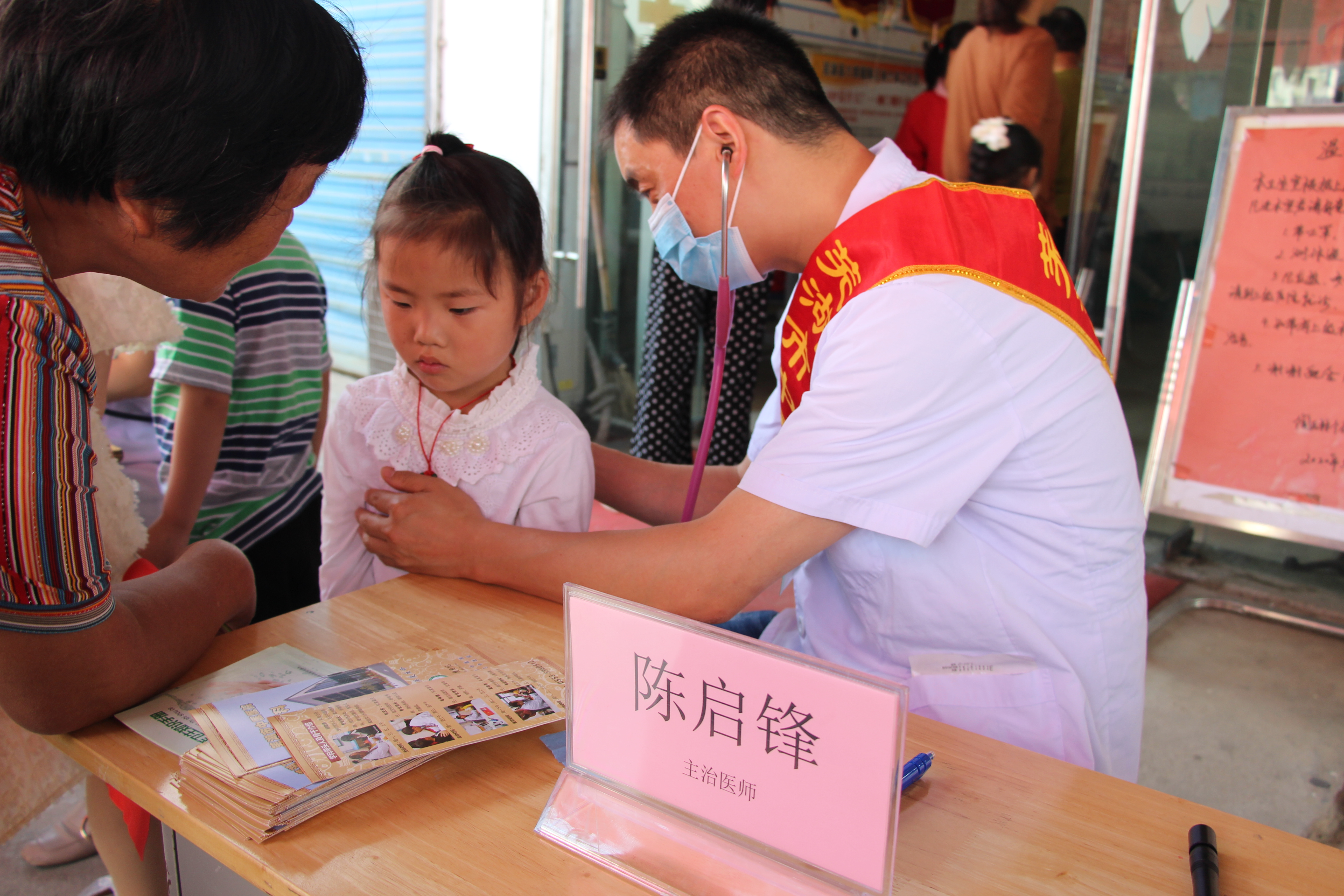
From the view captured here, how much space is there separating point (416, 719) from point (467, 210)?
804mm

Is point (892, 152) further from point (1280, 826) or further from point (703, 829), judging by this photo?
point (1280, 826)

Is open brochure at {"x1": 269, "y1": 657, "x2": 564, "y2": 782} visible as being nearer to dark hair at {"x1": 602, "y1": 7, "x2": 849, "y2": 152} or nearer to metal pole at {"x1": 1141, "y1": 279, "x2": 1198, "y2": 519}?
dark hair at {"x1": 602, "y1": 7, "x2": 849, "y2": 152}

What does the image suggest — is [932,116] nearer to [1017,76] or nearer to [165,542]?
[1017,76]

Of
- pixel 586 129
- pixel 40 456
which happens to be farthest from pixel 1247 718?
pixel 586 129

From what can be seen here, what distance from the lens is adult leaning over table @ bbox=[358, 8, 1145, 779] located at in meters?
1.00

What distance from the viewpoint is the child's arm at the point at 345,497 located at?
149 cm

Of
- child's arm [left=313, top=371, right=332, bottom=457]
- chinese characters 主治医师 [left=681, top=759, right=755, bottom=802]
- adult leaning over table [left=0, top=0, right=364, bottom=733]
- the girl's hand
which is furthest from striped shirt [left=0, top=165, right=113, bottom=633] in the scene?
A: child's arm [left=313, top=371, right=332, bottom=457]

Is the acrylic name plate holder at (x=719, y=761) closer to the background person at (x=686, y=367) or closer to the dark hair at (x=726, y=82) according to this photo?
the dark hair at (x=726, y=82)

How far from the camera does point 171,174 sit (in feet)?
2.68

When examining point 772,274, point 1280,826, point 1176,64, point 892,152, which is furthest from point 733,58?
point 772,274

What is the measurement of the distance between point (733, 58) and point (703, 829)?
1.00 m

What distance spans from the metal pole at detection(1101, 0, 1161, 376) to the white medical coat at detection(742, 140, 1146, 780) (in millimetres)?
1680

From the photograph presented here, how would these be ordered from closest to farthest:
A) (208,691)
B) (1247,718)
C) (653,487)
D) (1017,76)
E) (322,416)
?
(208,691) < (653,487) < (322,416) < (1247,718) < (1017,76)

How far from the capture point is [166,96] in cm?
78
